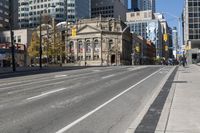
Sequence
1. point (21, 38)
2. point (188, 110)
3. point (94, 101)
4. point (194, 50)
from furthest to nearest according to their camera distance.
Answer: point (21, 38) < point (194, 50) < point (94, 101) < point (188, 110)

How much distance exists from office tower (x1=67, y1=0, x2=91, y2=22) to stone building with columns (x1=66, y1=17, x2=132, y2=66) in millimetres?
7059

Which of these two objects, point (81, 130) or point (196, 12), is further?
point (196, 12)

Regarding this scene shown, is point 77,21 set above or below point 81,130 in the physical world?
above

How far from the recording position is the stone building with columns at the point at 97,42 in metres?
152

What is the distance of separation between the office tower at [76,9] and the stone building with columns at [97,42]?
7059 mm

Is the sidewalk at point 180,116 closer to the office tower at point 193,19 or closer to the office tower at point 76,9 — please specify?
the office tower at point 193,19

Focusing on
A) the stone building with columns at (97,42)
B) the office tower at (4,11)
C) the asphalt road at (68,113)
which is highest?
the office tower at (4,11)

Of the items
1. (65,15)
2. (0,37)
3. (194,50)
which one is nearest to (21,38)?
(0,37)

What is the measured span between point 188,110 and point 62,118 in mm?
4172

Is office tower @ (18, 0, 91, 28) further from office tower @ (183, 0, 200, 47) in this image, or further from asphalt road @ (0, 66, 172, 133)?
asphalt road @ (0, 66, 172, 133)

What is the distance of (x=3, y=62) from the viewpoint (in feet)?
314

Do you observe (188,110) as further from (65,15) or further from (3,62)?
(65,15)

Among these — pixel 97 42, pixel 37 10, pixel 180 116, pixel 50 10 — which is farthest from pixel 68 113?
pixel 97 42

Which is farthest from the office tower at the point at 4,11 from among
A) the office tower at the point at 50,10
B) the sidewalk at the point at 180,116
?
the sidewalk at the point at 180,116
